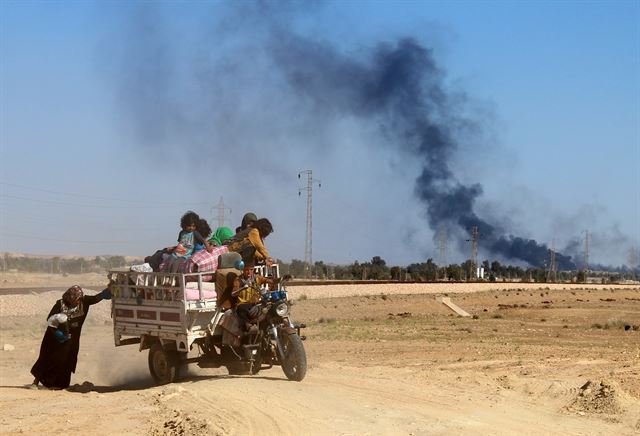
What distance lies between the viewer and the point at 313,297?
48.8 meters

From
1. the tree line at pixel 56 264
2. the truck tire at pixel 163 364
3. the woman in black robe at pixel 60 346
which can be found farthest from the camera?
the tree line at pixel 56 264

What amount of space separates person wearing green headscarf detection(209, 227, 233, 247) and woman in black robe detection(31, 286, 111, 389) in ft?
8.59

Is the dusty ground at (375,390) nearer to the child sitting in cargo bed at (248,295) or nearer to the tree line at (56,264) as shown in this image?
the child sitting in cargo bed at (248,295)

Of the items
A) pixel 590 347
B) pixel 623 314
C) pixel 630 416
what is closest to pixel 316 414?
pixel 630 416

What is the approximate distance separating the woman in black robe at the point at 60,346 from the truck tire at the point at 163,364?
1396mm

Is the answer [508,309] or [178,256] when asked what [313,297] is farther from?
[178,256]

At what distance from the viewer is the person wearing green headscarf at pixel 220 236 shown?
52.7 ft

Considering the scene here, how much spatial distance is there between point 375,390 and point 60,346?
586 cm

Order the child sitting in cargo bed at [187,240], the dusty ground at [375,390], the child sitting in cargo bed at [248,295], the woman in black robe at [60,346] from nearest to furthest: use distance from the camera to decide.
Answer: the dusty ground at [375,390] < the child sitting in cargo bed at [248,295] < the child sitting in cargo bed at [187,240] < the woman in black robe at [60,346]

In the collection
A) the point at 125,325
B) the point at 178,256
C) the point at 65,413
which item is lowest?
the point at 65,413

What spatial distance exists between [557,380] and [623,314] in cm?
2765

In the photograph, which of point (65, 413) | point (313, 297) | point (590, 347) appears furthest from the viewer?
point (313, 297)

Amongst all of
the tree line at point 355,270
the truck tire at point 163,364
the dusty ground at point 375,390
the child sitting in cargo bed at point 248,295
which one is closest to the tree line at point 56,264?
the tree line at point 355,270

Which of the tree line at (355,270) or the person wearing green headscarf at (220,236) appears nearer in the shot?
the person wearing green headscarf at (220,236)
